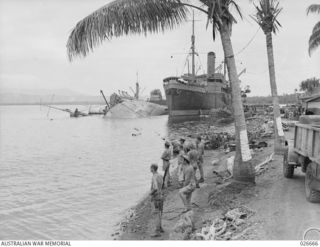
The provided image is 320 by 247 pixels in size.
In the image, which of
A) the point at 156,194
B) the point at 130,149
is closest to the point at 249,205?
the point at 156,194

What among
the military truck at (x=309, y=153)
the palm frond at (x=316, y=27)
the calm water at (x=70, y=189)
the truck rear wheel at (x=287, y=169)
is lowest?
the calm water at (x=70, y=189)

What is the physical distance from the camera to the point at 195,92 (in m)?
76.1

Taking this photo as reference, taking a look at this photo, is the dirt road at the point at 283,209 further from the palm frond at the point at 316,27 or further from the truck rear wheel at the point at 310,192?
the palm frond at the point at 316,27

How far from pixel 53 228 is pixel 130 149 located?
19.8m

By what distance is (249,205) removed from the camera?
10.1 meters

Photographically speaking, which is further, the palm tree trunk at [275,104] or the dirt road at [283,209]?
the palm tree trunk at [275,104]

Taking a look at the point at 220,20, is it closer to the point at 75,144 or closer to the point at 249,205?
the point at 249,205

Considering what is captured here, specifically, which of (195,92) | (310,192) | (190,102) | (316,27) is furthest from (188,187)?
(190,102)

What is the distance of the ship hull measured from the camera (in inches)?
2940

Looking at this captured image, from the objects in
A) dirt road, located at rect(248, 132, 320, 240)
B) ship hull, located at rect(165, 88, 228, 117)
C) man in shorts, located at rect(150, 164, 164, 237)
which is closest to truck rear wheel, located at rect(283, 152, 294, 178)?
dirt road, located at rect(248, 132, 320, 240)

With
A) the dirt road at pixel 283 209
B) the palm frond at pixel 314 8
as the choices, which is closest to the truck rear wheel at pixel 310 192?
the dirt road at pixel 283 209

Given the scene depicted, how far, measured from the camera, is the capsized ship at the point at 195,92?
73.8m

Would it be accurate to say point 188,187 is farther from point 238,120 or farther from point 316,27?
point 316,27

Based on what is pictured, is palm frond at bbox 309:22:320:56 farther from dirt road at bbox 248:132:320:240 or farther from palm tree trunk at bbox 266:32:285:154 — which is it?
dirt road at bbox 248:132:320:240
